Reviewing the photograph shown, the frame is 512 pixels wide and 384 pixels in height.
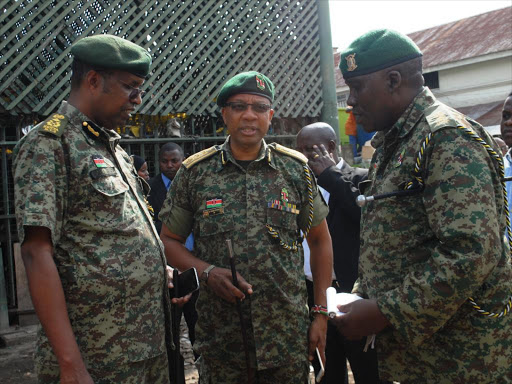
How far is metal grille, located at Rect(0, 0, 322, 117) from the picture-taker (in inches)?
218

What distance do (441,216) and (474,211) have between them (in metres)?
0.10

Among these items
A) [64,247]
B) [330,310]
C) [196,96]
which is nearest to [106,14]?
[196,96]

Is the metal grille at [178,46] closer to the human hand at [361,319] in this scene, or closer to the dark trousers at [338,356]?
the dark trousers at [338,356]

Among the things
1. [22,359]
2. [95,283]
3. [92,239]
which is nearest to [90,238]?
[92,239]

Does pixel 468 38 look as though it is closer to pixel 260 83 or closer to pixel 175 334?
pixel 260 83

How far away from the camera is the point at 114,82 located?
2.27 metres

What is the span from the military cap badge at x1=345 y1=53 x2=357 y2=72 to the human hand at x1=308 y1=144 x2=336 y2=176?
1587 mm

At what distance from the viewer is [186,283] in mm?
2494

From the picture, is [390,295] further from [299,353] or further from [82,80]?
[82,80]

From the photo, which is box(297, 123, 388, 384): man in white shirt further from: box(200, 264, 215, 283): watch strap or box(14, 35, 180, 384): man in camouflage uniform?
box(14, 35, 180, 384): man in camouflage uniform

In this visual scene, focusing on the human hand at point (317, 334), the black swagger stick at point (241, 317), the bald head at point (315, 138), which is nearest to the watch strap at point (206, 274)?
the black swagger stick at point (241, 317)

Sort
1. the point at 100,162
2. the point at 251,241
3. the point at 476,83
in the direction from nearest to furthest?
1. the point at 100,162
2. the point at 251,241
3. the point at 476,83

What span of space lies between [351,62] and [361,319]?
1009 mm

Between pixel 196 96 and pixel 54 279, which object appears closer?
pixel 54 279
